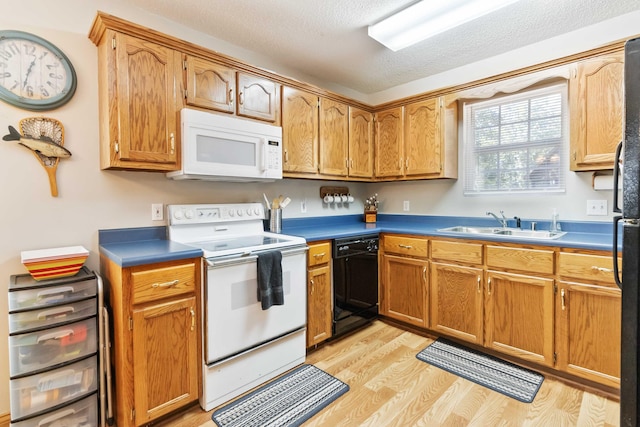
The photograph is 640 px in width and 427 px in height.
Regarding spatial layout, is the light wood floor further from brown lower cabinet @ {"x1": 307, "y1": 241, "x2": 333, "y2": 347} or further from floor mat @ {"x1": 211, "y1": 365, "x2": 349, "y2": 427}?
brown lower cabinet @ {"x1": 307, "y1": 241, "x2": 333, "y2": 347}

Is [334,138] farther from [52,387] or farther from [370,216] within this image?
[52,387]

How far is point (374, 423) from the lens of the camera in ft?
5.75

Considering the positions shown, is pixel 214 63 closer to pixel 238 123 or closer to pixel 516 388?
pixel 238 123

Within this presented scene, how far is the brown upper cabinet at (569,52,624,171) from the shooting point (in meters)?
2.09

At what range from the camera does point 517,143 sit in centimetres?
285

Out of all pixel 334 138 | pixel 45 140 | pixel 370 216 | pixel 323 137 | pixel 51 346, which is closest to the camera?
pixel 51 346

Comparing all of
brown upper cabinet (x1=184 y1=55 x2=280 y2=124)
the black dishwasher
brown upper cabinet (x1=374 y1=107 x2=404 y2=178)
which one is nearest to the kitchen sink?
the black dishwasher

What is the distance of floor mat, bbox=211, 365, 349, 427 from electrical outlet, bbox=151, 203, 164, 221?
1.31m

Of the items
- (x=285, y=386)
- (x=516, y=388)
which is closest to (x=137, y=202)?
(x=285, y=386)

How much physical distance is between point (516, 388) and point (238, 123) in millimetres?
2542

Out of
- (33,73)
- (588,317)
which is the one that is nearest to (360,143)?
(588,317)

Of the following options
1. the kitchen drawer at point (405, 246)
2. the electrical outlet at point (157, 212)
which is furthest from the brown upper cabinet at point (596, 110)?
the electrical outlet at point (157, 212)

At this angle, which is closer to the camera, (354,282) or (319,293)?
(319,293)

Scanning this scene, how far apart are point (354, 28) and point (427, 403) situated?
259 cm
